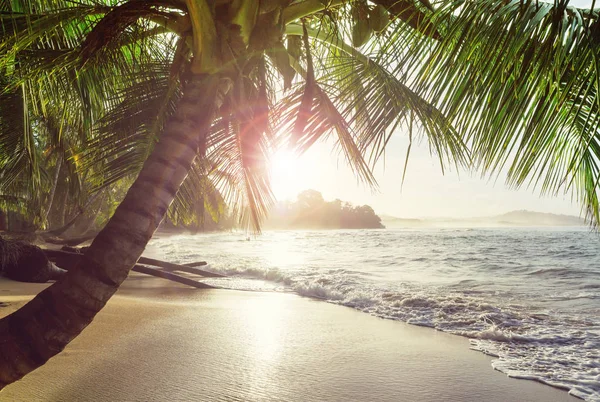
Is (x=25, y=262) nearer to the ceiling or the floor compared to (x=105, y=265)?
nearer to the floor

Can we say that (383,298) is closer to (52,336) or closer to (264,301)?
(264,301)

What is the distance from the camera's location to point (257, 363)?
13.4ft

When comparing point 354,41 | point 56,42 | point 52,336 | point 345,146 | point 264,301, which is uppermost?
point 56,42

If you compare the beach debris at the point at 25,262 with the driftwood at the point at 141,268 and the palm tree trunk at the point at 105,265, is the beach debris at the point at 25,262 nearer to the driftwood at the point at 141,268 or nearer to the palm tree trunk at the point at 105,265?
the driftwood at the point at 141,268

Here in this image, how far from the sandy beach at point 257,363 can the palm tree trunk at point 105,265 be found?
1.01m

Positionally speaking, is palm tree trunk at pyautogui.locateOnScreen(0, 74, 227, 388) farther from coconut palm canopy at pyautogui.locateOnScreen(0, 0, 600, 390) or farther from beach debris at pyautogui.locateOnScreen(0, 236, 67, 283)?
beach debris at pyautogui.locateOnScreen(0, 236, 67, 283)

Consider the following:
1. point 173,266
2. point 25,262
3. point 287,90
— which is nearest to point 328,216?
point 173,266

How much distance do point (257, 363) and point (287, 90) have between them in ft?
8.05

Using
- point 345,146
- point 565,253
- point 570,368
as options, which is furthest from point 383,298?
point 565,253

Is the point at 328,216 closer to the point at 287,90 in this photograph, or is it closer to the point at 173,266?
the point at 173,266

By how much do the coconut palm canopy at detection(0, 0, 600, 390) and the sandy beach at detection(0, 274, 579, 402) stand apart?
1308mm

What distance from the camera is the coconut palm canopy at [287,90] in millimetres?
1907

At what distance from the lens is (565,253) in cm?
2156

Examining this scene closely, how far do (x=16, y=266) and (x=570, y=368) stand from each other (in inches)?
339
